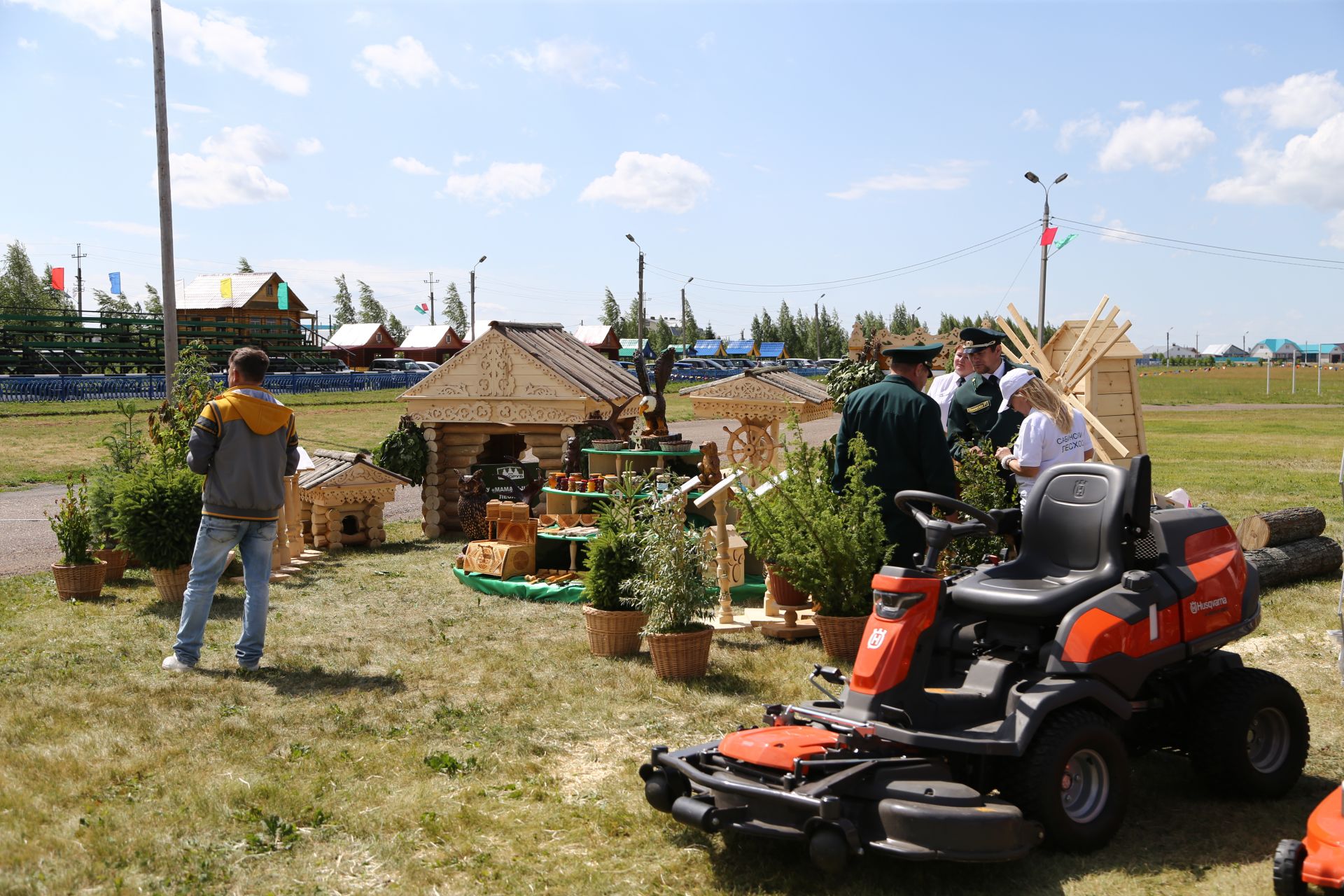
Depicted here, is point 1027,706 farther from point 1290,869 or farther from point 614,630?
point 614,630

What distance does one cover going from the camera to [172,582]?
8.44 m

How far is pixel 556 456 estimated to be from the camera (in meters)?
A: 12.2

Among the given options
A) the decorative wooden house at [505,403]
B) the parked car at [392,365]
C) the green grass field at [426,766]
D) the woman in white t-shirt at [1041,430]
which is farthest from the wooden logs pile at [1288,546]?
the parked car at [392,365]

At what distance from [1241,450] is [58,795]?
965 inches

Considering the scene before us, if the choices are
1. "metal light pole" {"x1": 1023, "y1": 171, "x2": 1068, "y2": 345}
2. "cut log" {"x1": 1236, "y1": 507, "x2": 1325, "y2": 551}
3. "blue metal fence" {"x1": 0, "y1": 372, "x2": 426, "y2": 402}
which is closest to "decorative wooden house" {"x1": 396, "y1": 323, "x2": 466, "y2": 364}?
"blue metal fence" {"x1": 0, "y1": 372, "x2": 426, "y2": 402}

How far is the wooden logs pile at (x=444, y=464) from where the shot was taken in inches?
498

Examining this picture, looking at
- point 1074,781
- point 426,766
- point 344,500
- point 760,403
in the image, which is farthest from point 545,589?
point 1074,781

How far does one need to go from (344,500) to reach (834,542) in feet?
22.6

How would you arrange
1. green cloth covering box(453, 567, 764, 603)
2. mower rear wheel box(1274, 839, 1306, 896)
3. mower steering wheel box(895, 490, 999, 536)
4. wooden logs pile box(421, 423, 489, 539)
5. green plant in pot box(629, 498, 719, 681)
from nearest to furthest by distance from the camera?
mower rear wheel box(1274, 839, 1306, 896) < mower steering wheel box(895, 490, 999, 536) < green plant in pot box(629, 498, 719, 681) < green cloth covering box(453, 567, 764, 603) < wooden logs pile box(421, 423, 489, 539)

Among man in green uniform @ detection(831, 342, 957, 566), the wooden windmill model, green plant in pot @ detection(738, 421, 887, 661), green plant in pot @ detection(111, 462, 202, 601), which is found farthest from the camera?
the wooden windmill model

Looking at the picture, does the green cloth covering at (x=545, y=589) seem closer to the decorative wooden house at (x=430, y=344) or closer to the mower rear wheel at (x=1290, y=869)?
the mower rear wheel at (x=1290, y=869)

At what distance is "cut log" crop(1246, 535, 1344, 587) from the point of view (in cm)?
856

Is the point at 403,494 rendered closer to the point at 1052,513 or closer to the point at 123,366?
the point at 1052,513

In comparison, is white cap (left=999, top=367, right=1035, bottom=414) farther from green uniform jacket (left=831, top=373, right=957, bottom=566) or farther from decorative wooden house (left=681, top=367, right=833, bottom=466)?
decorative wooden house (left=681, top=367, right=833, bottom=466)
